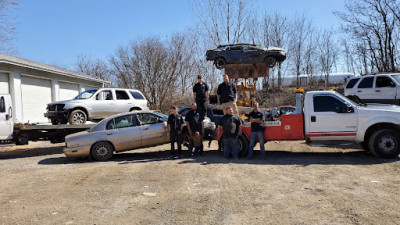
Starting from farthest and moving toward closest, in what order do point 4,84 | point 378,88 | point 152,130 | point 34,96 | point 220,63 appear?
1. point 34,96
2. point 4,84
3. point 378,88
4. point 220,63
5. point 152,130

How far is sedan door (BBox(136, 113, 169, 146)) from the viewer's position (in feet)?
32.0

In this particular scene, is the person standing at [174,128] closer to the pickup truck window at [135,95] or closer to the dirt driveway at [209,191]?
the dirt driveway at [209,191]

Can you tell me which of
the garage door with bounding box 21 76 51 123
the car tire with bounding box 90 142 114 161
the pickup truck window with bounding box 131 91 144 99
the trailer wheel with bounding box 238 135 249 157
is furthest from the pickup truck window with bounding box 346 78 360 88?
the garage door with bounding box 21 76 51 123

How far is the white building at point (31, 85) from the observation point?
15367 millimetres

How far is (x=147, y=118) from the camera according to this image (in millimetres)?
10070

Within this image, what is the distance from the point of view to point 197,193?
5477 mm

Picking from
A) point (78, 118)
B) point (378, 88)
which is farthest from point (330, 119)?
point (78, 118)

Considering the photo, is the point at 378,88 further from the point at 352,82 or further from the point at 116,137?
the point at 116,137

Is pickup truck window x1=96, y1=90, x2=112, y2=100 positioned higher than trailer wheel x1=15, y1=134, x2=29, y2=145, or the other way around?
pickup truck window x1=96, y1=90, x2=112, y2=100

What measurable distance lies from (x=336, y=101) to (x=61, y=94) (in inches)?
647

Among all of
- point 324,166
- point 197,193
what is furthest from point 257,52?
point 197,193

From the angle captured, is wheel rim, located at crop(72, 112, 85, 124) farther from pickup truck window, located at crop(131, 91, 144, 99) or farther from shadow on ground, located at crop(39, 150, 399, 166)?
pickup truck window, located at crop(131, 91, 144, 99)

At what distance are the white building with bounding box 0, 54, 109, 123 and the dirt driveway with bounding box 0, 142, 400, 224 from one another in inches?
299

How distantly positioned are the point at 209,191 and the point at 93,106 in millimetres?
7533
